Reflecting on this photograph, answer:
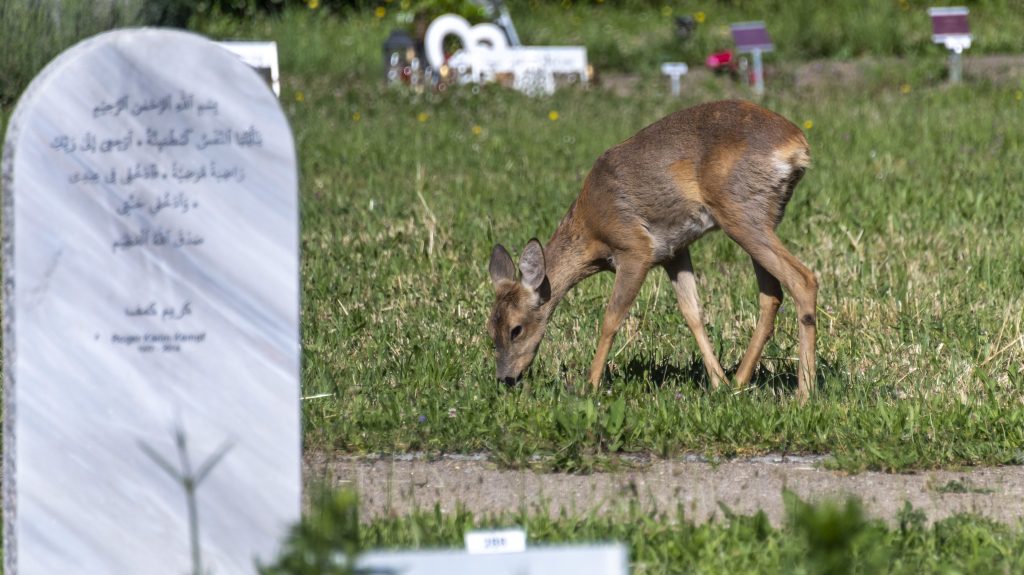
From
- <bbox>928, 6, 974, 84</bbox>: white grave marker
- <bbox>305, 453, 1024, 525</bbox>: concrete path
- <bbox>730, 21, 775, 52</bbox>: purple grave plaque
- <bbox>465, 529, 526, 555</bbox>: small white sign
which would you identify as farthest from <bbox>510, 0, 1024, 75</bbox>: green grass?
<bbox>465, 529, 526, 555</bbox>: small white sign

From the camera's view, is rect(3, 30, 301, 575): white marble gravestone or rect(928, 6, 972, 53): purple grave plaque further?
rect(928, 6, 972, 53): purple grave plaque

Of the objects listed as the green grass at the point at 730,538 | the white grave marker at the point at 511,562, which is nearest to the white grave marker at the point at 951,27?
the green grass at the point at 730,538

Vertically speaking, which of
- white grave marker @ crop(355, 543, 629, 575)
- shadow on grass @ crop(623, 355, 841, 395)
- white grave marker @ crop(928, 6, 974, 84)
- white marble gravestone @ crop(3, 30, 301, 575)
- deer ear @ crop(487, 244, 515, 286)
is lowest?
shadow on grass @ crop(623, 355, 841, 395)

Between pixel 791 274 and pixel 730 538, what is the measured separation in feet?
7.15

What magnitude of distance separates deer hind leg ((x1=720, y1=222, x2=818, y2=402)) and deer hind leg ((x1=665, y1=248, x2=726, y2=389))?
0.38 m

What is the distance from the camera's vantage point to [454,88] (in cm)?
1472

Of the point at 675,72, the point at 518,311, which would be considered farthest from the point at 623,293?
the point at 675,72

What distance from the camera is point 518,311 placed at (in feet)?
21.6

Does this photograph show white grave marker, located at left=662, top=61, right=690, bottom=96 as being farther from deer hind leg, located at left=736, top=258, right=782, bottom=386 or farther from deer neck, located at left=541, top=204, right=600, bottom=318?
deer hind leg, located at left=736, top=258, right=782, bottom=386

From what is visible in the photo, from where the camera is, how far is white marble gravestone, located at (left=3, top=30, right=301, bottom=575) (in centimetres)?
360

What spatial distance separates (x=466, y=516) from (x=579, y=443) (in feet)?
3.09

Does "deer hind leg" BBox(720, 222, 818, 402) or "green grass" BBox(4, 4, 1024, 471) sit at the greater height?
"deer hind leg" BBox(720, 222, 818, 402)

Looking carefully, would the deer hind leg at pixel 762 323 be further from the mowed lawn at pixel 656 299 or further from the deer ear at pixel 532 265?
the deer ear at pixel 532 265

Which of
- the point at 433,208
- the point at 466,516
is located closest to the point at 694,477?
the point at 466,516
